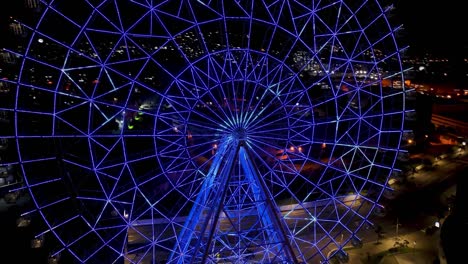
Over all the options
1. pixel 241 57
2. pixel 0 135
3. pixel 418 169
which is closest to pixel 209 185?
pixel 241 57

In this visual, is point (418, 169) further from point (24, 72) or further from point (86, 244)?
point (24, 72)

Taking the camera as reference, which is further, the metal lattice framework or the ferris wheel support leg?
the ferris wheel support leg

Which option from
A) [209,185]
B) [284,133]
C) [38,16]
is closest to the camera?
[38,16]

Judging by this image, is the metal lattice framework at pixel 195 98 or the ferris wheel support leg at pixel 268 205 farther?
the ferris wheel support leg at pixel 268 205

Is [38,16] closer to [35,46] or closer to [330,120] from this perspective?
[35,46]

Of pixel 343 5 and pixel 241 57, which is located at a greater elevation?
pixel 343 5

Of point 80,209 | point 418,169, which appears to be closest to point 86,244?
point 80,209

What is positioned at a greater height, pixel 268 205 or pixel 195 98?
pixel 195 98

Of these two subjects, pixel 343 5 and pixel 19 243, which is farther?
pixel 19 243

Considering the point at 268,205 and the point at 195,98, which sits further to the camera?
the point at 195,98

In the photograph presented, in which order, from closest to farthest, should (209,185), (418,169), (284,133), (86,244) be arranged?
(209,185)
(284,133)
(86,244)
(418,169)

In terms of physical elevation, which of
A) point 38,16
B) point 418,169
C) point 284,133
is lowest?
point 418,169
